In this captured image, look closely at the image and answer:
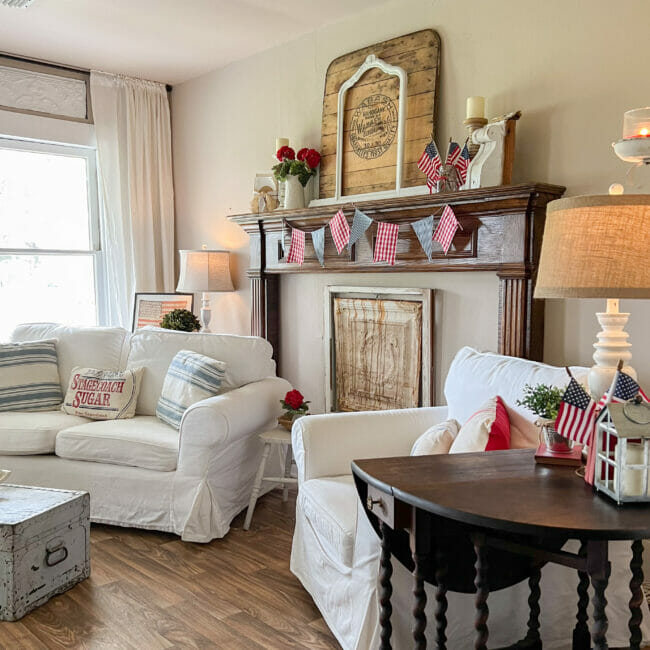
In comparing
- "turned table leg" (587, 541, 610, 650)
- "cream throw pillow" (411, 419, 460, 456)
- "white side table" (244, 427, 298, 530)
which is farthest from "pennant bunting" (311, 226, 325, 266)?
"turned table leg" (587, 541, 610, 650)

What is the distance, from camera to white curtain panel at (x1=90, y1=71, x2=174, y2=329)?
4859 millimetres

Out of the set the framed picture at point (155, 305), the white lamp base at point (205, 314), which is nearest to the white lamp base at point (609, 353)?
the white lamp base at point (205, 314)

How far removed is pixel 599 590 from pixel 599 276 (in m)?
0.71

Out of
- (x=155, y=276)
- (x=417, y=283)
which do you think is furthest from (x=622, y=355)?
(x=155, y=276)

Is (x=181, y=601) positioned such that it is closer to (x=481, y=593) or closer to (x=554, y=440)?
(x=481, y=593)

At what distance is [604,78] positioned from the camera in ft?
9.00

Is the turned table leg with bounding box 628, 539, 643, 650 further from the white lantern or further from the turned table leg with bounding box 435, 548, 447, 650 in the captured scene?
the turned table leg with bounding box 435, 548, 447, 650

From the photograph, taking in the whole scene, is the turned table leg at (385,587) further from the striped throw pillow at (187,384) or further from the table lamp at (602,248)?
the striped throw pillow at (187,384)

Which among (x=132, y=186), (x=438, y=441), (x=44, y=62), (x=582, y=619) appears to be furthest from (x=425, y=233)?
(x=44, y=62)

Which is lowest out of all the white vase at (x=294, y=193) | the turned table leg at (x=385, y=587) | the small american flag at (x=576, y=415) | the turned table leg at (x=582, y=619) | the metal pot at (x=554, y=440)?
the turned table leg at (x=582, y=619)

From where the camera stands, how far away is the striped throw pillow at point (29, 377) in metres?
3.72

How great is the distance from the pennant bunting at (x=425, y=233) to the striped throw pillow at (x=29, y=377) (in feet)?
7.15

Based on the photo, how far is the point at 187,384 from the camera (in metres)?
3.44

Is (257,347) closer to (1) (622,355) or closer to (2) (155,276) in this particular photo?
(2) (155,276)
